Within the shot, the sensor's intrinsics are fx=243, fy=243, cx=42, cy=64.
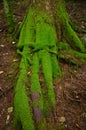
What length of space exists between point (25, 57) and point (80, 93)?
126 centimetres

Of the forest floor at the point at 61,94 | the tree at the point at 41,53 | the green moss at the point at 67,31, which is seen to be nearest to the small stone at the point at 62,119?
the forest floor at the point at 61,94

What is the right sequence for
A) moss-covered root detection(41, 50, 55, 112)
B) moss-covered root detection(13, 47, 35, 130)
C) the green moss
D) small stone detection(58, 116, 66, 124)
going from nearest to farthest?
moss-covered root detection(13, 47, 35, 130) → small stone detection(58, 116, 66, 124) → moss-covered root detection(41, 50, 55, 112) → the green moss

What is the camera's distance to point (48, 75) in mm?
4242

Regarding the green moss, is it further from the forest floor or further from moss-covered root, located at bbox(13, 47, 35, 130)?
moss-covered root, located at bbox(13, 47, 35, 130)

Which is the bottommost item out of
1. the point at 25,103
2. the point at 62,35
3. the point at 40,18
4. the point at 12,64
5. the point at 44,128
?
the point at 44,128

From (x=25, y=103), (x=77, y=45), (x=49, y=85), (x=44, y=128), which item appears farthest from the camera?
(x=77, y=45)

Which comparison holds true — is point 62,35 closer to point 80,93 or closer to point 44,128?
point 80,93

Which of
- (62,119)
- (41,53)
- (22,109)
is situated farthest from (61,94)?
(41,53)

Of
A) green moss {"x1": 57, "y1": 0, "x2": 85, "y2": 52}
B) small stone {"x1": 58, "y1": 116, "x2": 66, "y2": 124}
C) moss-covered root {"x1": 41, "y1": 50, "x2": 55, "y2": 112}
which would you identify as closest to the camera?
small stone {"x1": 58, "y1": 116, "x2": 66, "y2": 124}

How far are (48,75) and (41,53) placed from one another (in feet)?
1.92

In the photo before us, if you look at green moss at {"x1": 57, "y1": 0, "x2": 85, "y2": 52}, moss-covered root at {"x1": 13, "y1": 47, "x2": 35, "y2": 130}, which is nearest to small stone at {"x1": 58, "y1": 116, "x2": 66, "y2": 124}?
moss-covered root at {"x1": 13, "y1": 47, "x2": 35, "y2": 130}

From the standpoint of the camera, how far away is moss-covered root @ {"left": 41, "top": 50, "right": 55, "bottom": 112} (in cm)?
Result: 386

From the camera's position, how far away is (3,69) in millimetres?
4910

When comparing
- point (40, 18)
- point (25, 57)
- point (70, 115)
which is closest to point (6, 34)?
point (40, 18)
